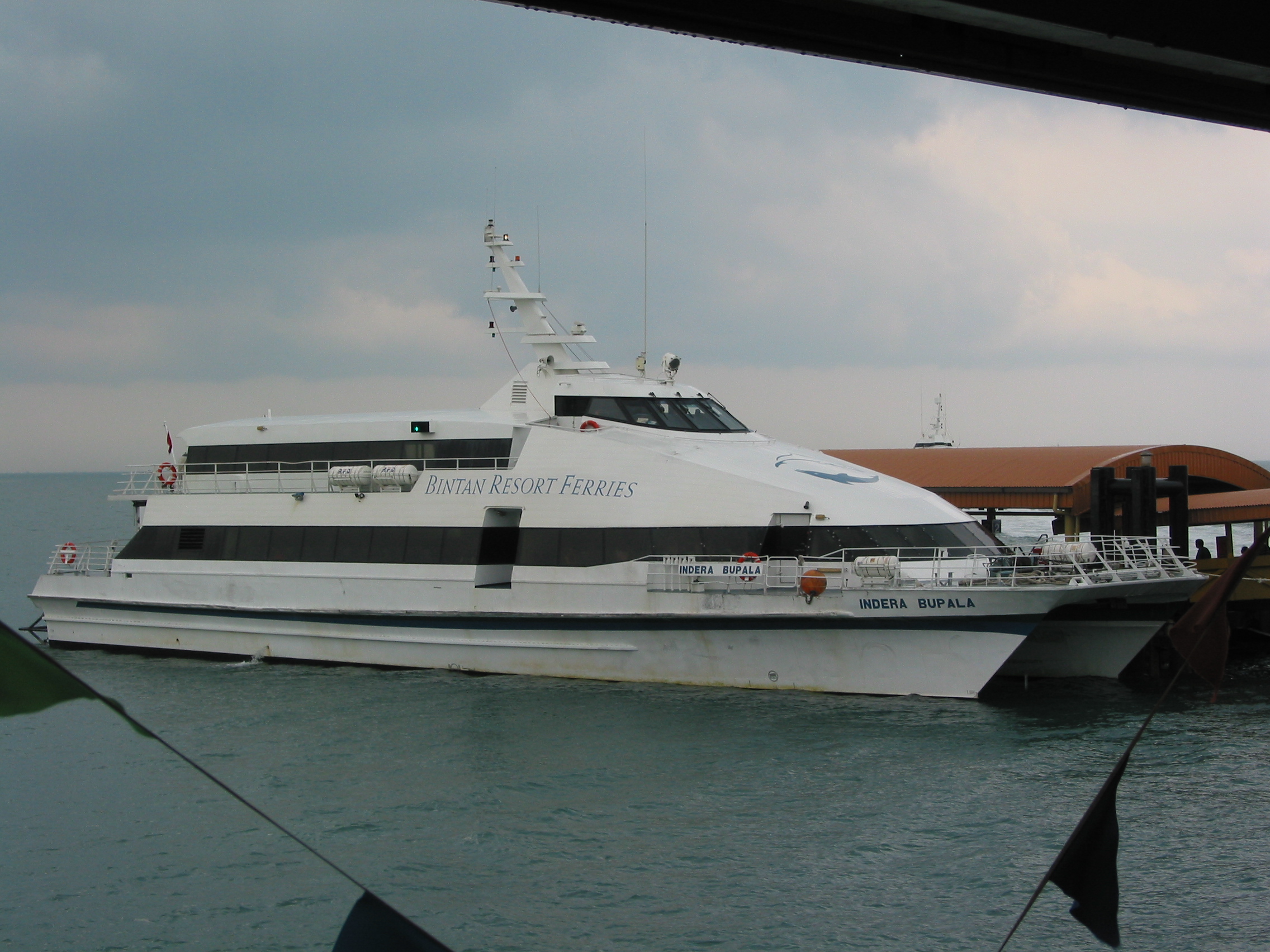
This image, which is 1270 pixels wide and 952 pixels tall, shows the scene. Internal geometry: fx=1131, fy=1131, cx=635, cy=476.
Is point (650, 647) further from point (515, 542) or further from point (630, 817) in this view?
point (630, 817)

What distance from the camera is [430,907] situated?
984cm

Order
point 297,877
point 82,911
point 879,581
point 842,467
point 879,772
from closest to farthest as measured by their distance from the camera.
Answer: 1. point 82,911
2. point 297,877
3. point 879,772
4. point 879,581
5. point 842,467

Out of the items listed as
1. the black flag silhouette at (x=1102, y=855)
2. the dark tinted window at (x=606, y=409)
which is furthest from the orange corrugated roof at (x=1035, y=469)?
the black flag silhouette at (x=1102, y=855)

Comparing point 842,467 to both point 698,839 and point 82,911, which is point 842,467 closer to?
point 698,839

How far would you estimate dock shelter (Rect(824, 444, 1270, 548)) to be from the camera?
24.7 metres

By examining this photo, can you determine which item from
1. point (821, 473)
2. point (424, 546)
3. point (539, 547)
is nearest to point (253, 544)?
point (424, 546)

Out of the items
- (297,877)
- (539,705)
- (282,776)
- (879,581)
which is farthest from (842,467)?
(297,877)

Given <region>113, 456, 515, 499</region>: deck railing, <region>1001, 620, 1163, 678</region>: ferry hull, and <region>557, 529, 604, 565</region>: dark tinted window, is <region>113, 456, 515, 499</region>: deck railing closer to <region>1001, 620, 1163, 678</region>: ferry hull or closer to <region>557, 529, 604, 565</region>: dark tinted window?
<region>557, 529, 604, 565</region>: dark tinted window

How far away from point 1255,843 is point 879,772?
3831 millimetres

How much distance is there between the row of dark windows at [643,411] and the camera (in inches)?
773

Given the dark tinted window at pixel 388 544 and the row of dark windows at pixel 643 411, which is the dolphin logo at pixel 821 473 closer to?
the row of dark windows at pixel 643 411

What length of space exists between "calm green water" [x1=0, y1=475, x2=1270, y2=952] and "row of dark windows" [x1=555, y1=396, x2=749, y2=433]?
187 inches

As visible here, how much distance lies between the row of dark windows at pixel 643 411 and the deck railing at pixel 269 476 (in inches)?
57.1

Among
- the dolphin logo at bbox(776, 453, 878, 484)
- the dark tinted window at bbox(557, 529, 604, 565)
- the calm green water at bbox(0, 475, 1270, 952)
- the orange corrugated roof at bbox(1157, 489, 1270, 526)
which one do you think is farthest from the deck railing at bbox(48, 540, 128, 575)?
the orange corrugated roof at bbox(1157, 489, 1270, 526)
